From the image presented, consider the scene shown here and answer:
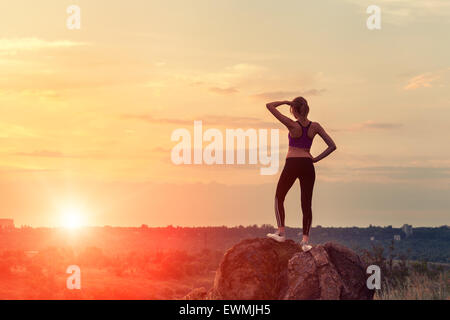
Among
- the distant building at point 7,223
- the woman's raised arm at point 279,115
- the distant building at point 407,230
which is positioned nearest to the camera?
the woman's raised arm at point 279,115

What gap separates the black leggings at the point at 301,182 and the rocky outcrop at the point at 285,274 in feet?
3.28

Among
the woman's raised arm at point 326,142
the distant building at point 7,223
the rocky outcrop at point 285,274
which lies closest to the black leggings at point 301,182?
the woman's raised arm at point 326,142

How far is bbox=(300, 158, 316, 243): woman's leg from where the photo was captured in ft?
46.3

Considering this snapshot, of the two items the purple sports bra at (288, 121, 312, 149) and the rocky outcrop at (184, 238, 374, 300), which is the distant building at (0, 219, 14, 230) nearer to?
the rocky outcrop at (184, 238, 374, 300)

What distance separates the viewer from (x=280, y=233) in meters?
14.9

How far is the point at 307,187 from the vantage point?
46.4ft

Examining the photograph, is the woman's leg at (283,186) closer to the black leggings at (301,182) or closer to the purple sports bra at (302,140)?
the black leggings at (301,182)

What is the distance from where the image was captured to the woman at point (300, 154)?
1409cm
